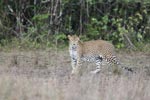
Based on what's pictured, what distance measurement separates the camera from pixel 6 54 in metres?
17.1

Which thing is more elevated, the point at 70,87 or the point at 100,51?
the point at 70,87

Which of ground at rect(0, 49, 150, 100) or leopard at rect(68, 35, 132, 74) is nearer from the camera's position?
ground at rect(0, 49, 150, 100)

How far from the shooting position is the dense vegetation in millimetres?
19047

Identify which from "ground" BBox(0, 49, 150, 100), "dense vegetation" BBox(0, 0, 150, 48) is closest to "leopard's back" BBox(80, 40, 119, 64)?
"ground" BBox(0, 49, 150, 100)

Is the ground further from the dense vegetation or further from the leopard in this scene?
the dense vegetation

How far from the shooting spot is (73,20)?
19.7 meters

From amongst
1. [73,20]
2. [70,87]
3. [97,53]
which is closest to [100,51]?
[97,53]

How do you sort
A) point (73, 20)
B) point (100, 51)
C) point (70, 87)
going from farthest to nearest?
point (73, 20), point (100, 51), point (70, 87)

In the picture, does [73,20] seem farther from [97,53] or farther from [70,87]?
[70,87]

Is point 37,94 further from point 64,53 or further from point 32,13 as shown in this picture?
point 32,13

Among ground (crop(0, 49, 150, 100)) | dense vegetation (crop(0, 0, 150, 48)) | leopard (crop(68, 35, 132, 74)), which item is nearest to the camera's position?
ground (crop(0, 49, 150, 100))

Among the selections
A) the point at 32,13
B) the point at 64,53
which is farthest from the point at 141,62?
the point at 32,13

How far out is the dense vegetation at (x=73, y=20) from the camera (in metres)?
19.0

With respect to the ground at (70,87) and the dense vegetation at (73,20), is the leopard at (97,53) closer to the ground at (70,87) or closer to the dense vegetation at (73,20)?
the ground at (70,87)
